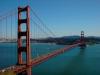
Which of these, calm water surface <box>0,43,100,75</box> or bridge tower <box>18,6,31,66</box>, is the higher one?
bridge tower <box>18,6,31,66</box>

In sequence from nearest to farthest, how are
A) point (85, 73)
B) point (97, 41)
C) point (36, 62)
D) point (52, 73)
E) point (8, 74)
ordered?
point (8, 74) < point (36, 62) < point (52, 73) < point (85, 73) < point (97, 41)

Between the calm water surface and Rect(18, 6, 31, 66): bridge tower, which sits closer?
Rect(18, 6, 31, 66): bridge tower

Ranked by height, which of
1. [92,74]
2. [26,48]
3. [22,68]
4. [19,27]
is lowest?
[92,74]

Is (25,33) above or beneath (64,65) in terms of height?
above

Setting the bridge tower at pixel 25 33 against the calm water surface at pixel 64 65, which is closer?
the bridge tower at pixel 25 33

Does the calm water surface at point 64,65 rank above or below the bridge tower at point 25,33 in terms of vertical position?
below

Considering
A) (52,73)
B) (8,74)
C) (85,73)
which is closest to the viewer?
(8,74)

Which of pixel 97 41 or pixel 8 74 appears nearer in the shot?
pixel 8 74

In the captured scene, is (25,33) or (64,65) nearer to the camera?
(25,33)

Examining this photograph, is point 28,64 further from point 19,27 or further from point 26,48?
point 19,27

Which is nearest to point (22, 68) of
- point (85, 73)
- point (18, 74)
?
point (18, 74)

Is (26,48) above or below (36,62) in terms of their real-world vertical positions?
above
